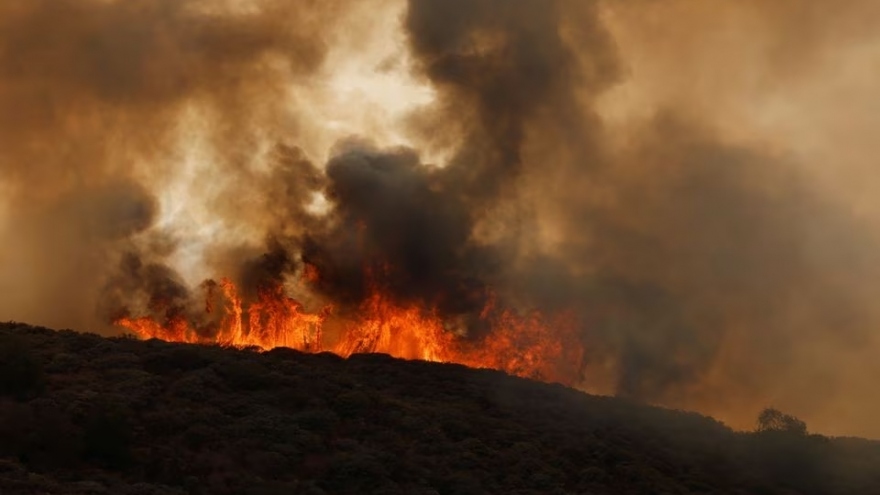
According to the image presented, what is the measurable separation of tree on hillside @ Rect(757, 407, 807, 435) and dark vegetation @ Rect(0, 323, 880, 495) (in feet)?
0.46

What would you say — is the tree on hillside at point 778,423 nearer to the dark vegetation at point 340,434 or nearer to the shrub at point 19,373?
the dark vegetation at point 340,434

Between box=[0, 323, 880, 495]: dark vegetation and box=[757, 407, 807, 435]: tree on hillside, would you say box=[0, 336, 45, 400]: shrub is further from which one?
box=[757, 407, 807, 435]: tree on hillside

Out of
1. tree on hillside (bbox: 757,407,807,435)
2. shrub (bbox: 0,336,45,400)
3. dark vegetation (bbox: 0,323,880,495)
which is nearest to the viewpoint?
dark vegetation (bbox: 0,323,880,495)

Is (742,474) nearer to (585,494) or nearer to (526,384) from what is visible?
(585,494)

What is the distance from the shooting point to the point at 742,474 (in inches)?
2197

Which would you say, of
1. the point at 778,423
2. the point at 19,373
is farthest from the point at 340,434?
the point at 778,423

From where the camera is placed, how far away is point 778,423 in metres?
69.4

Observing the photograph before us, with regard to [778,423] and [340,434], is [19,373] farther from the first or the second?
[778,423]

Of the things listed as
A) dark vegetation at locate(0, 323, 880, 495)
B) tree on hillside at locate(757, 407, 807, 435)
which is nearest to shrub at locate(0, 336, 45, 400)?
dark vegetation at locate(0, 323, 880, 495)

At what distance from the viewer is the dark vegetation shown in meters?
43.6

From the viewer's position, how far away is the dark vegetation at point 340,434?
143ft

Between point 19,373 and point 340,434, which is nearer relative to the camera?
point 19,373

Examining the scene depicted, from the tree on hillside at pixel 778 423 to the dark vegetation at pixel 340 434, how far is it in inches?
5.5

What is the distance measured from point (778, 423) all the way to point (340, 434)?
35.8m
